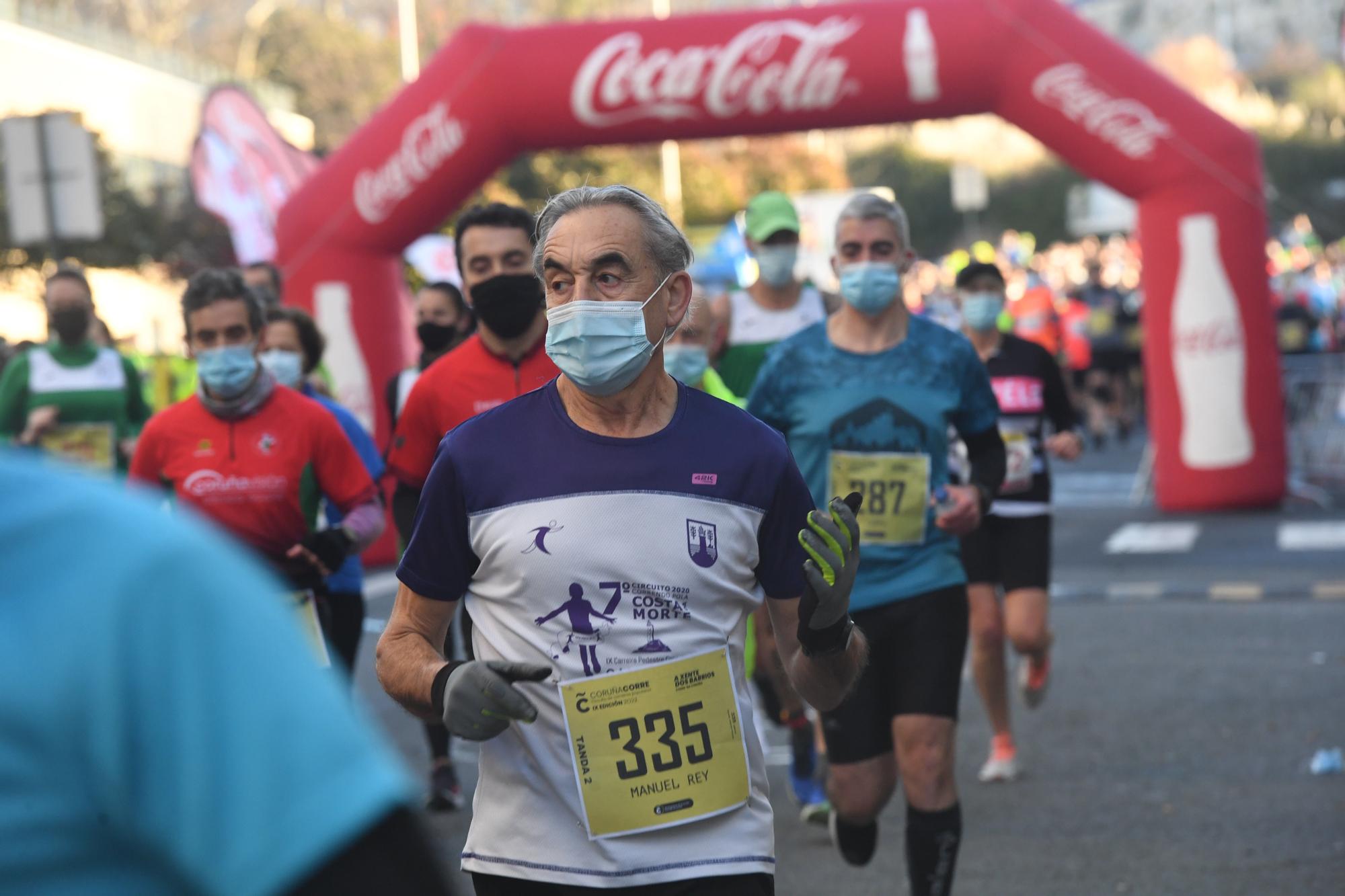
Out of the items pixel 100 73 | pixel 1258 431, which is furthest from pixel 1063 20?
pixel 100 73

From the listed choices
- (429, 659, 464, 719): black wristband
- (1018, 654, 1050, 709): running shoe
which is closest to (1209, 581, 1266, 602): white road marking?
(1018, 654, 1050, 709): running shoe

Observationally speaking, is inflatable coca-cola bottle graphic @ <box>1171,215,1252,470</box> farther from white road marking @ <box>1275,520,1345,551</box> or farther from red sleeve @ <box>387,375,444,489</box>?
red sleeve @ <box>387,375,444,489</box>

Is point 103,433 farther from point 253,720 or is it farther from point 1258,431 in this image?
point 1258,431

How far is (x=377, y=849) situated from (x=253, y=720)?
110mm

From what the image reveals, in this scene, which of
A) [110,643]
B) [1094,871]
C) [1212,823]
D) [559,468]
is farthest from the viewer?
[1212,823]

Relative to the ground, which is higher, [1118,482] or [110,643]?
[110,643]

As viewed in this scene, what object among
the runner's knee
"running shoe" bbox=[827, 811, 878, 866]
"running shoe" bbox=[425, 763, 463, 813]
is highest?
the runner's knee

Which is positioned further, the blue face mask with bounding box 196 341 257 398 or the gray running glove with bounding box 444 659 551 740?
the blue face mask with bounding box 196 341 257 398

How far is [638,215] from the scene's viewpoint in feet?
11.0

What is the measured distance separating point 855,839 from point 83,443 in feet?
16.8

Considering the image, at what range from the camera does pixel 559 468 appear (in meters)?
3.24

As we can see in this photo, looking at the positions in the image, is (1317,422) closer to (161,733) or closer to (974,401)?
(974,401)

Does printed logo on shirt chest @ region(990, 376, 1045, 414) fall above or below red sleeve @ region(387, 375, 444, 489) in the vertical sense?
below

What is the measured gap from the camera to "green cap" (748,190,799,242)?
7781mm
